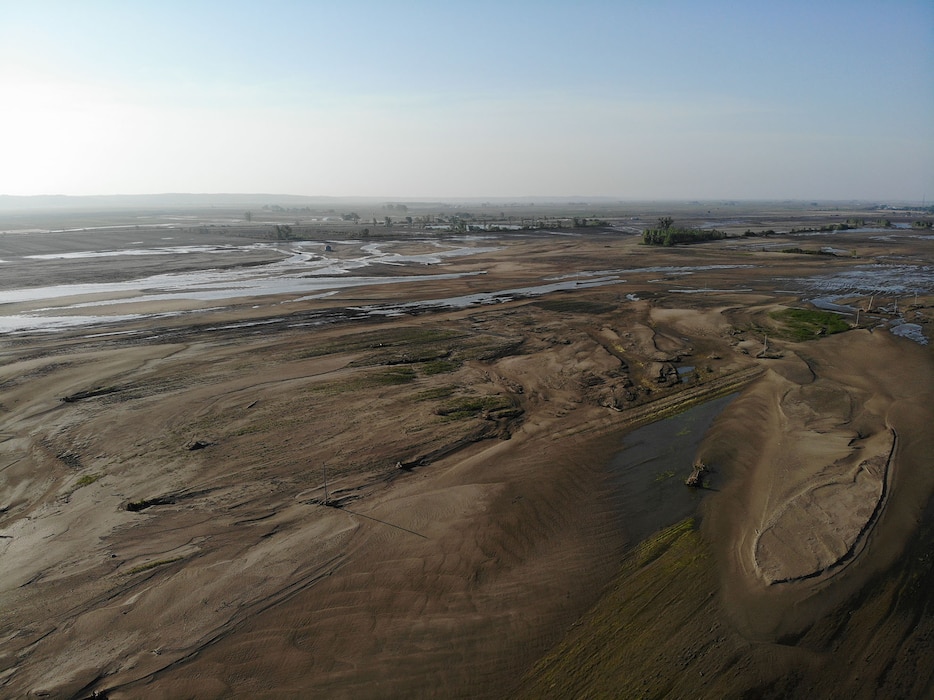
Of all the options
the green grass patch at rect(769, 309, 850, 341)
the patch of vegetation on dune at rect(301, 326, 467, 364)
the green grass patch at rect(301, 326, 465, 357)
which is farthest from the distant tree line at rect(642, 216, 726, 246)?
the green grass patch at rect(301, 326, 465, 357)

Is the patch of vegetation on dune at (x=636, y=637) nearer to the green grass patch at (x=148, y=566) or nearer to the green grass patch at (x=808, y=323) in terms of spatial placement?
the green grass patch at (x=148, y=566)

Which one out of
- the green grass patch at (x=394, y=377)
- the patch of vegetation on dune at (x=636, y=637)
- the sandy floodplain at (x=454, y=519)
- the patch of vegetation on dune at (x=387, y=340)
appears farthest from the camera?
the patch of vegetation on dune at (x=387, y=340)

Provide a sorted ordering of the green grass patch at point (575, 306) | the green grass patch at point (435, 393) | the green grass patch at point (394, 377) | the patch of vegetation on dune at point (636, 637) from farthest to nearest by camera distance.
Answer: the green grass patch at point (575, 306)
the green grass patch at point (394, 377)
the green grass patch at point (435, 393)
the patch of vegetation on dune at point (636, 637)

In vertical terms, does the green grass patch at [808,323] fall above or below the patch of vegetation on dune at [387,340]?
above

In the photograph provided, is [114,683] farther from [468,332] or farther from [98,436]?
[468,332]

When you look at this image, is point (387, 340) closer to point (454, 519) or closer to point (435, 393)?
point (435, 393)

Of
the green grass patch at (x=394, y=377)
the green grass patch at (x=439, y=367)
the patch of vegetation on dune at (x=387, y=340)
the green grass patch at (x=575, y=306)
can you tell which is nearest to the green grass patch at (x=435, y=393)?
the green grass patch at (x=394, y=377)
